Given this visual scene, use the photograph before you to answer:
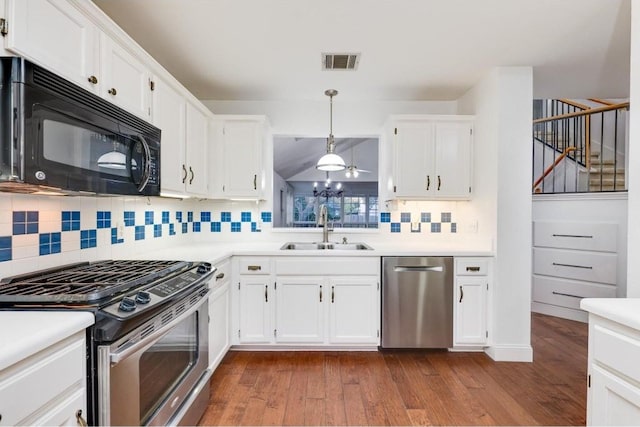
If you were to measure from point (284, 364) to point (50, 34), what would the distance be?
2371 millimetres

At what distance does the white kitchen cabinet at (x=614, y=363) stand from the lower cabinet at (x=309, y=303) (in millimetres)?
1522

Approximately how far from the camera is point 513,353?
8.36 ft

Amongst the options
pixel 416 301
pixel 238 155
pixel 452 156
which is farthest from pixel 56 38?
pixel 452 156

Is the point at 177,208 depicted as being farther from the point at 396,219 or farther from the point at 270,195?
the point at 396,219

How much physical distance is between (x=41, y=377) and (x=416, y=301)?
2.33 m

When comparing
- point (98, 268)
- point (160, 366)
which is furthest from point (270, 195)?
point (160, 366)

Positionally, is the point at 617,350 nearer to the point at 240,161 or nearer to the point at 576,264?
the point at 240,161

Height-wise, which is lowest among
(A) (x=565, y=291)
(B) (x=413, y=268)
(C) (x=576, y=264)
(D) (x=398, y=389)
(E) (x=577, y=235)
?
(D) (x=398, y=389)

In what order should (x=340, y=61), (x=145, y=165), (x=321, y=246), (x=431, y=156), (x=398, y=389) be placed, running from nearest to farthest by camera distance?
1. (x=145, y=165)
2. (x=398, y=389)
3. (x=340, y=61)
4. (x=431, y=156)
5. (x=321, y=246)

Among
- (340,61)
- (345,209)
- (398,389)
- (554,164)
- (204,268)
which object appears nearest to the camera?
(204,268)

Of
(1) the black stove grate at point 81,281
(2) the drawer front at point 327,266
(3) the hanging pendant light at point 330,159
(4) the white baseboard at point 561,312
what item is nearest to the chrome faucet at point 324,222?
(3) the hanging pendant light at point 330,159

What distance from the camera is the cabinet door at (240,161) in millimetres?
2973

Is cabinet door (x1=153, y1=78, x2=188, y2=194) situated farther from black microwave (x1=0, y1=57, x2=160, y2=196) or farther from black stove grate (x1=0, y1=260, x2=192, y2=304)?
black stove grate (x1=0, y1=260, x2=192, y2=304)

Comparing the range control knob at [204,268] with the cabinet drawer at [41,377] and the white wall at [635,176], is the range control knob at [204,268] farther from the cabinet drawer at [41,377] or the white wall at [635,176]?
the white wall at [635,176]
